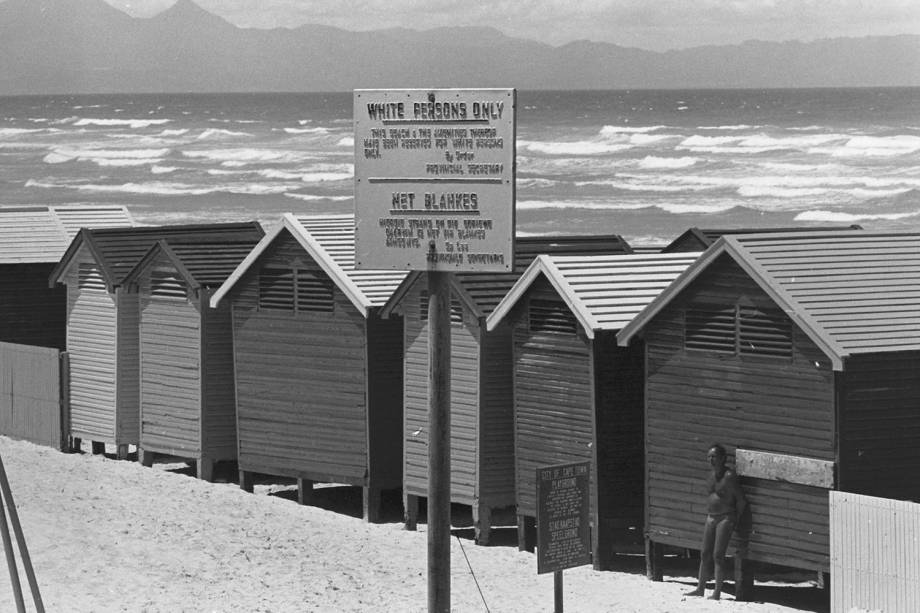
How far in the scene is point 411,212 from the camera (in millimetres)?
13984

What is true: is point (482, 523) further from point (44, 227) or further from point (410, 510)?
point (44, 227)

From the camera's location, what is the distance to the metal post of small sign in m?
13.9

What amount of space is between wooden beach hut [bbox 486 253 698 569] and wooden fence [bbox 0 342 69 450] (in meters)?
8.98

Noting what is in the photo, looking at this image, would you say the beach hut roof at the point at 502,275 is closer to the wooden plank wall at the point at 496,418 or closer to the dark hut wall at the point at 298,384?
the wooden plank wall at the point at 496,418

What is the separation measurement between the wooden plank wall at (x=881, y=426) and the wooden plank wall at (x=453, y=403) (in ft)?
17.8

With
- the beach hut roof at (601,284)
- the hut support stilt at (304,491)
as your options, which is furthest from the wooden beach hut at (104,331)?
the beach hut roof at (601,284)

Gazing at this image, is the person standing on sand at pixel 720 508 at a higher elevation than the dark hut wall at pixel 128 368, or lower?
lower

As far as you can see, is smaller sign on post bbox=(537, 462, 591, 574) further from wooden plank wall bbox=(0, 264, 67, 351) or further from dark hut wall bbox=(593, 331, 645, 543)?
wooden plank wall bbox=(0, 264, 67, 351)

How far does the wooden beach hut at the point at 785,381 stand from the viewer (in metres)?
17.9

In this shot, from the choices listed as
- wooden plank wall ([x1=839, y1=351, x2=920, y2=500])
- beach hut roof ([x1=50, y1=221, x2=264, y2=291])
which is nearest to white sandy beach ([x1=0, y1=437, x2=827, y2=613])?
wooden plank wall ([x1=839, y1=351, x2=920, y2=500])

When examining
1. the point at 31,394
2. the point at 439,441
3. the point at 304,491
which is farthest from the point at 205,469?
the point at 439,441

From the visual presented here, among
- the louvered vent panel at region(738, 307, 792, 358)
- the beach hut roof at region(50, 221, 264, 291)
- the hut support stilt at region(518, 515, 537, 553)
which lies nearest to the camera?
the louvered vent panel at region(738, 307, 792, 358)

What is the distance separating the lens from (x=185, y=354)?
84.2ft

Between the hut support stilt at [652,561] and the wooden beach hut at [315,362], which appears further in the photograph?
the wooden beach hut at [315,362]
